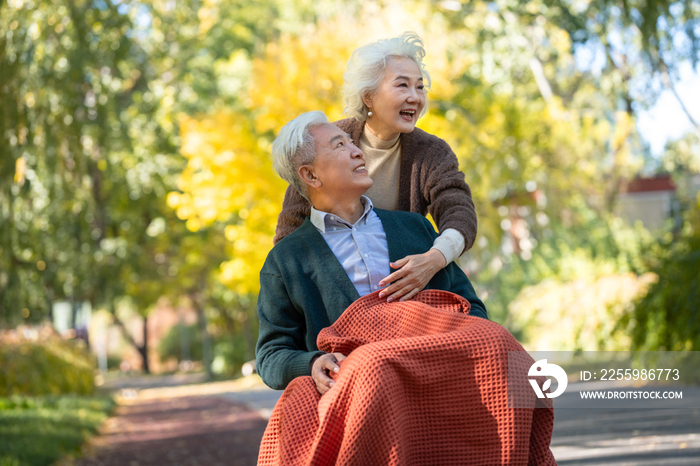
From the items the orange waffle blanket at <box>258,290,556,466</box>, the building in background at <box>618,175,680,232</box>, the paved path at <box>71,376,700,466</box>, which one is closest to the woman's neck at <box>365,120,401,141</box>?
the orange waffle blanket at <box>258,290,556,466</box>

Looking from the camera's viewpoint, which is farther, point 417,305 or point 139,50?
point 139,50

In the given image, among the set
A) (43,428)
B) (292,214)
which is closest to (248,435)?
(43,428)

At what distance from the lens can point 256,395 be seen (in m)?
16.1

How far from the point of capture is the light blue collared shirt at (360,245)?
246cm

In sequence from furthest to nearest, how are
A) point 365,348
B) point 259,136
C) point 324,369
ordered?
point 259,136
point 324,369
point 365,348

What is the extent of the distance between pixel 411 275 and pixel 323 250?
33 cm

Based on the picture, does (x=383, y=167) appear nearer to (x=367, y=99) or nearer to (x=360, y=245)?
(x=367, y=99)

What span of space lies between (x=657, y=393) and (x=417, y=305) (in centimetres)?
659

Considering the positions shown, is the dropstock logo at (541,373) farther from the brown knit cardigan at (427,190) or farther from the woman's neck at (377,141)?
the woman's neck at (377,141)

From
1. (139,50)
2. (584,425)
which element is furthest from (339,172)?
(139,50)

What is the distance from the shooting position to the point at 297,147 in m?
2.53

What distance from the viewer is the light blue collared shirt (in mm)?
2463

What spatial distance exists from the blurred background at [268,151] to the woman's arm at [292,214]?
61cm

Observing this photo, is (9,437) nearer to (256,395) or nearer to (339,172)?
(339,172)
